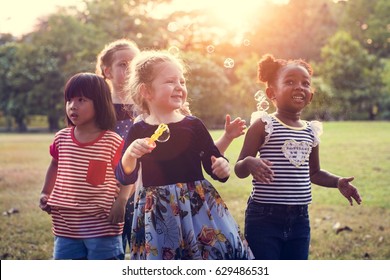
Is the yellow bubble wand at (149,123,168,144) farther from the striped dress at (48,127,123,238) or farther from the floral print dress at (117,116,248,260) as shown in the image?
the striped dress at (48,127,123,238)

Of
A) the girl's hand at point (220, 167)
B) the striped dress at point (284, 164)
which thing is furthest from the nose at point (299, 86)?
the girl's hand at point (220, 167)

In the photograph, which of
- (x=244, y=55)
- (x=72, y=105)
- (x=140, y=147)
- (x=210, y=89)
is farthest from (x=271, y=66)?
(x=210, y=89)

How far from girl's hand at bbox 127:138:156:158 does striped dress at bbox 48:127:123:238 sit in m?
0.29

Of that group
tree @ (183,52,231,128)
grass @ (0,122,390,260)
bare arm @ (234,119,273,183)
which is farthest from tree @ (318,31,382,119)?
bare arm @ (234,119,273,183)

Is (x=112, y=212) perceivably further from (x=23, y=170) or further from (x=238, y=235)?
(x=23, y=170)

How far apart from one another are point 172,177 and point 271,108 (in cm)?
289

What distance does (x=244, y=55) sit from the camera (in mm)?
4012

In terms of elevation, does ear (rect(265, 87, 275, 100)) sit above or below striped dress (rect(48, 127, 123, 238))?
above

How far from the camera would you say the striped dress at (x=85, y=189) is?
1926 millimetres

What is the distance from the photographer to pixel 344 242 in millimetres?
3008

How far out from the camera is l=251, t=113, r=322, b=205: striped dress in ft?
6.08

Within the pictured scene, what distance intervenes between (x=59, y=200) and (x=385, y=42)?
2.83 metres

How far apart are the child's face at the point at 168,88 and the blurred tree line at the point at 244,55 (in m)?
0.21

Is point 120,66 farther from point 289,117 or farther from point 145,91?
point 289,117
